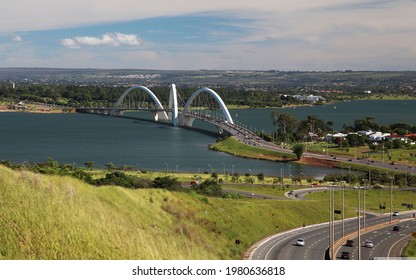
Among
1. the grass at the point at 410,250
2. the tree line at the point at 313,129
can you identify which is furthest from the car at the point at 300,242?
the tree line at the point at 313,129

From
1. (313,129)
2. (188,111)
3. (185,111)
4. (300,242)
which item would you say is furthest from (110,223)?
(188,111)

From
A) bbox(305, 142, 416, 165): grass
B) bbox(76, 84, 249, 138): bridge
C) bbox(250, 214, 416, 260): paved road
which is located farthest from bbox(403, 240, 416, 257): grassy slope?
bbox(76, 84, 249, 138): bridge

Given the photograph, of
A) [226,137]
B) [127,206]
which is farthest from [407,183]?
[226,137]

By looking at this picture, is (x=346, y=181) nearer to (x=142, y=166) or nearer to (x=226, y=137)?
(x=142, y=166)

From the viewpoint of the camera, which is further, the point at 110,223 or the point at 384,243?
the point at 384,243

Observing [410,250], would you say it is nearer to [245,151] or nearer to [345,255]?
[345,255]

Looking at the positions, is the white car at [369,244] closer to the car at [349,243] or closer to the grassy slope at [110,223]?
the car at [349,243]
